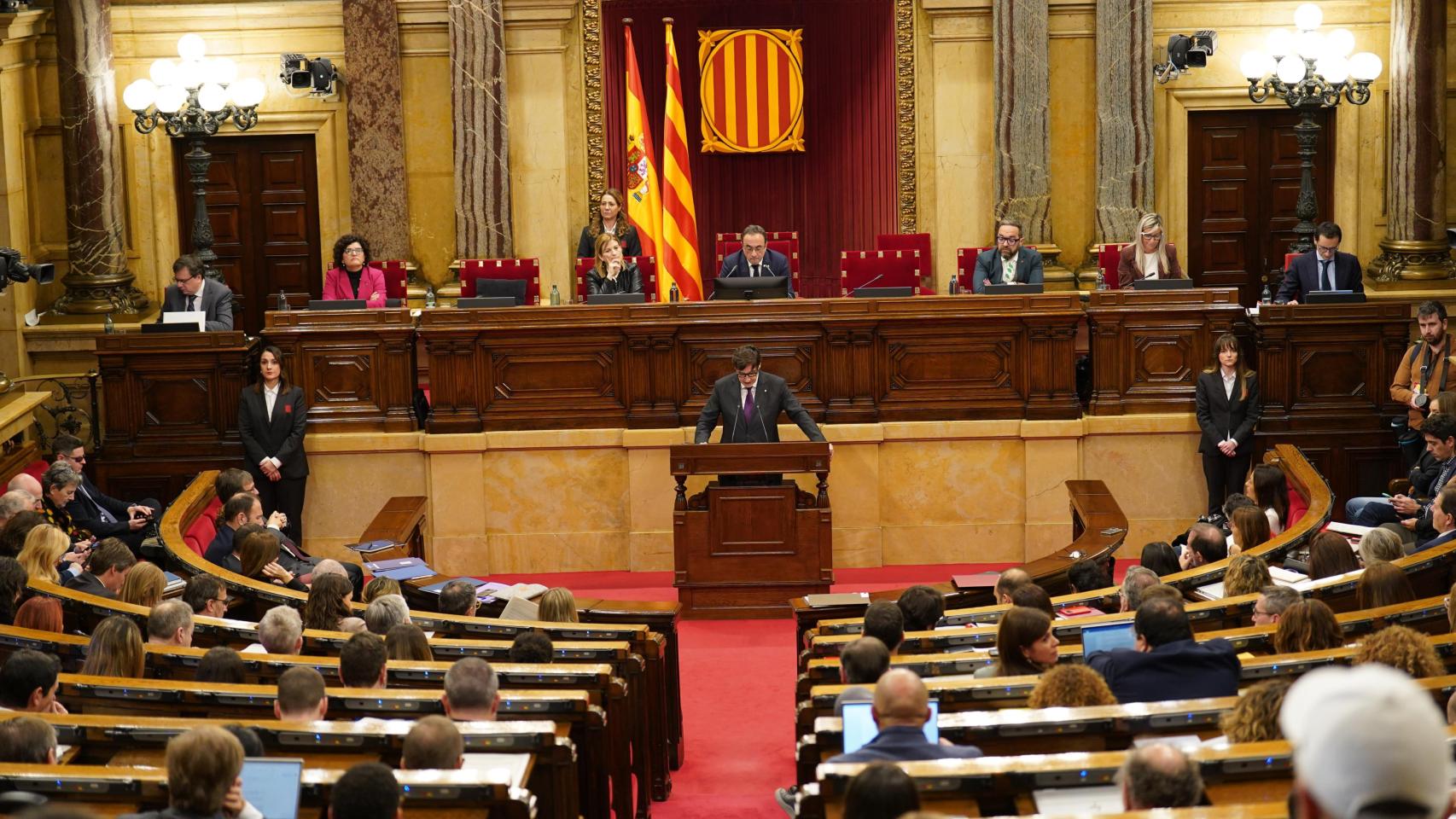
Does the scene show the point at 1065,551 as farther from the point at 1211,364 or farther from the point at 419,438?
the point at 419,438

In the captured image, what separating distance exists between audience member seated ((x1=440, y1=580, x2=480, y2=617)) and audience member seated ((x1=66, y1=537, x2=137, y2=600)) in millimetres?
1348

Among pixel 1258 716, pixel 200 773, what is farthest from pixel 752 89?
pixel 200 773

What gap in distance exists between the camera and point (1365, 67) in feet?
40.2

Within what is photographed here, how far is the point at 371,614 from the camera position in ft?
20.9

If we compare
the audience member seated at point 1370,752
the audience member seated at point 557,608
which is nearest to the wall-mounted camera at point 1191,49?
the audience member seated at point 557,608

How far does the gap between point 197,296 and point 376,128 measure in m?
2.89

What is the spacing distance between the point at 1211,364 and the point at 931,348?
1642mm

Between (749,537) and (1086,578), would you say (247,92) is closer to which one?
(749,537)

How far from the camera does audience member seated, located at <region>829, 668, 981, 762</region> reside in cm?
449

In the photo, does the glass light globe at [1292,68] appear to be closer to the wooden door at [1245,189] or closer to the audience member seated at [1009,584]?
the wooden door at [1245,189]

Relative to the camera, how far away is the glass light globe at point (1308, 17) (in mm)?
12359

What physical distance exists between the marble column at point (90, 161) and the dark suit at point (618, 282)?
13.6 ft

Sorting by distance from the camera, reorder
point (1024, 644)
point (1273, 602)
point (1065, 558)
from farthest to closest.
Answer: point (1065, 558) → point (1273, 602) → point (1024, 644)

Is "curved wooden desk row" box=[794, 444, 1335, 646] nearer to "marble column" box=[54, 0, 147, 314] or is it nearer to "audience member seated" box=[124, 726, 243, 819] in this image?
"audience member seated" box=[124, 726, 243, 819]
